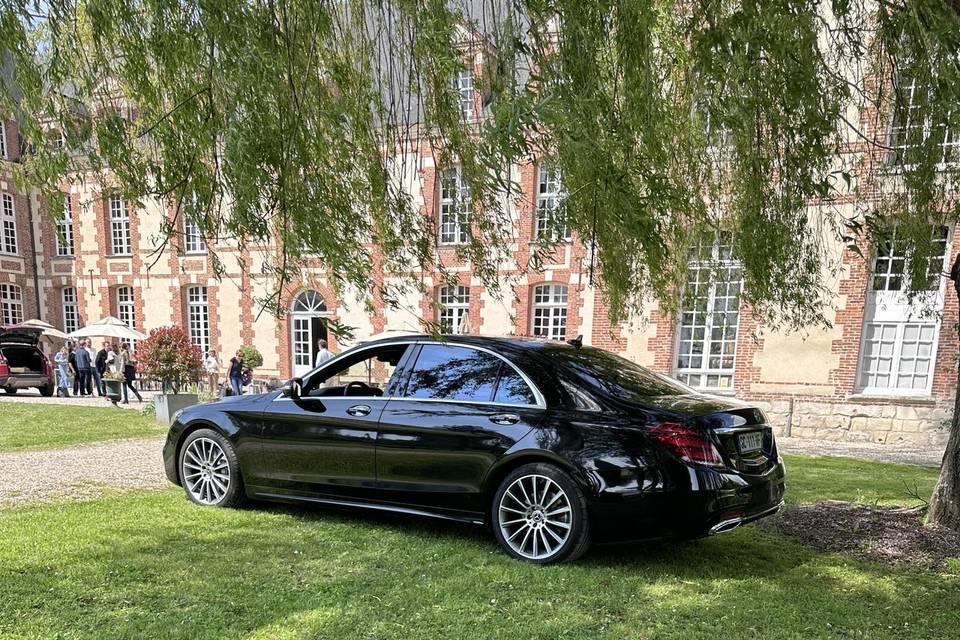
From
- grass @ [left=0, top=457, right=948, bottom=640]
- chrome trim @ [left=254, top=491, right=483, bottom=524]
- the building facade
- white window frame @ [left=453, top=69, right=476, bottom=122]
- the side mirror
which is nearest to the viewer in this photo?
grass @ [left=0, top=457, right=948, bottom=640]

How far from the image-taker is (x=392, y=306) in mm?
3121

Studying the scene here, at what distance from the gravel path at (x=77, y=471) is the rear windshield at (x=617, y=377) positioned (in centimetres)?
500

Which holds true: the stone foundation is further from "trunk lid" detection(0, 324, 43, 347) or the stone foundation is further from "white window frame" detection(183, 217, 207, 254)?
"trunk lid" detection(0, 324, 43, 347)

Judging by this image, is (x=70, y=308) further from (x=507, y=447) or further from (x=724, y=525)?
(x=724, y=525)

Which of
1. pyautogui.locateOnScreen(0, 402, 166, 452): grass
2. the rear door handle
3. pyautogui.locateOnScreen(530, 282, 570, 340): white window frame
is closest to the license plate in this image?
the rear door handle

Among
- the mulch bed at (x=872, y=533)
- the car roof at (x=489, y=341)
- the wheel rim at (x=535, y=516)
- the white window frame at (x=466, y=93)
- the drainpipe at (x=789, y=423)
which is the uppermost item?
the white window frame at (x=466, y=93)

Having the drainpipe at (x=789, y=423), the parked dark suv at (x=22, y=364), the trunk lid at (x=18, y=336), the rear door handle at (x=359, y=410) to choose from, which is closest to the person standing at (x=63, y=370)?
the parked dark suv at (x=22, y=364)

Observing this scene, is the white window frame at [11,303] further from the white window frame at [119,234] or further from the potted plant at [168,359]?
the potted plant at [168,359]

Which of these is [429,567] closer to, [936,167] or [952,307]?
[936,167]

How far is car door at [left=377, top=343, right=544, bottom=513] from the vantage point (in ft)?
13.7

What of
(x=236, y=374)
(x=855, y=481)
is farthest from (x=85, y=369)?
(x=855, y=481)

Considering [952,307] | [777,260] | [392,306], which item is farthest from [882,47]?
[952,307]

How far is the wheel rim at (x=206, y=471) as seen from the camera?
5.25 m

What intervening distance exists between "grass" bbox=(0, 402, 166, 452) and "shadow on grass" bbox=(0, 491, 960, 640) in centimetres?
626
